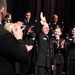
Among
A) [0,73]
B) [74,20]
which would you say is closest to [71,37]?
[74,20]

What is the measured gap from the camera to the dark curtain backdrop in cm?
980

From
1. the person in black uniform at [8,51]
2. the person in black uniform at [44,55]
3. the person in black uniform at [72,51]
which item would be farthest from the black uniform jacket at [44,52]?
the person in black uniform at [8,51]

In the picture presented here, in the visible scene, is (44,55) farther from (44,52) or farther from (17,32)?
(17,32)

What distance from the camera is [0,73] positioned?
2193 millimetres

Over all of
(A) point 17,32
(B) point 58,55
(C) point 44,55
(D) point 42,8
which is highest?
(A) point 17,32

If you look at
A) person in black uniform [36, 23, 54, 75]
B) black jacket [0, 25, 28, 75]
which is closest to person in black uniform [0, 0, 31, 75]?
black jacket [0, 25, 28, 75]

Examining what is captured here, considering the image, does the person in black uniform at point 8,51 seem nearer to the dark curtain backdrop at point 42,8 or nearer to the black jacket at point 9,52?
the black jacket at point 9,52

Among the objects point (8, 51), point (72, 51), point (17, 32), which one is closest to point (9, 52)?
point (8, 51)

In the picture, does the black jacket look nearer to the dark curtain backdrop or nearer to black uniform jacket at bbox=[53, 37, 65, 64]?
black uniform jacket at bbox=[53, 37, 65, 64]

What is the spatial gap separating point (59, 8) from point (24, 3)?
3.74 feet

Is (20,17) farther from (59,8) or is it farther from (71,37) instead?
(71,37)

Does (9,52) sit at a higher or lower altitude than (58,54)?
higher

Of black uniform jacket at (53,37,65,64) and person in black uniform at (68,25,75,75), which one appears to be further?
person in black uniform at (68,25,75,75)

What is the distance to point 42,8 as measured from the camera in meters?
10.1
